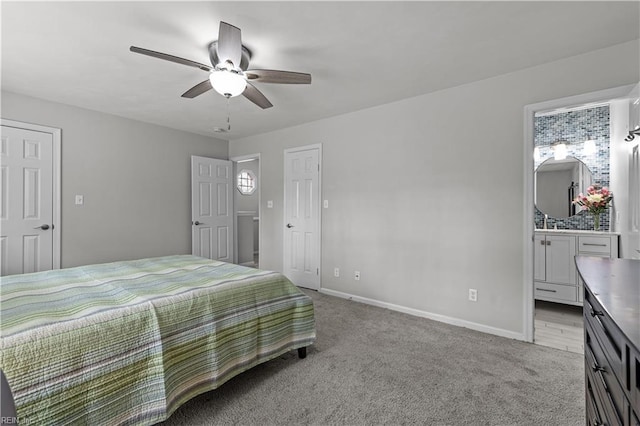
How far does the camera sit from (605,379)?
38.0 inches

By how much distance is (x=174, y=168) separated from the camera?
461 centimetres

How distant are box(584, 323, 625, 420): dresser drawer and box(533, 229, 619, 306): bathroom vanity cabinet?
2764 millimetres

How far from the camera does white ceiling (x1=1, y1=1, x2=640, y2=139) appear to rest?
1852mm

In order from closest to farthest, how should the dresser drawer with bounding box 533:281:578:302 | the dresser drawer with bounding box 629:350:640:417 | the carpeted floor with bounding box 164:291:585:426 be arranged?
1. the dresser drawer with bounding box 629:350:640:417
2. the carpeted floor with bounding box 164:291:585:426
3. the dresser drawer with bounding box 533:281:578:302

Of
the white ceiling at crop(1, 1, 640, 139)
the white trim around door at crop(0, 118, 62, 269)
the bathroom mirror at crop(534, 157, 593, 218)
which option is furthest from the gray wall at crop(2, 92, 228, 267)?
the bathroom mirror at crop(534, 157, 593, 218)

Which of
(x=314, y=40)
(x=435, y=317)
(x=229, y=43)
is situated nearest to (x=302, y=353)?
(x=435, y=317)

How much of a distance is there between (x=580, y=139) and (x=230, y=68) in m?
4.26

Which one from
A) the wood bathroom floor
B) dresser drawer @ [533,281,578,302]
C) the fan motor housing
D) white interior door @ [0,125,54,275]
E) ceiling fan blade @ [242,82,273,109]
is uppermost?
the fan motor housing

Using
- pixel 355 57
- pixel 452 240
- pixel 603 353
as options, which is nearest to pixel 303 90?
pixel 355 57

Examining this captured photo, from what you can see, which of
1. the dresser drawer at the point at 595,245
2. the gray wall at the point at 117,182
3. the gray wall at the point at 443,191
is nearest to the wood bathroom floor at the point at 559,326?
the gray wall at the point at 443,191

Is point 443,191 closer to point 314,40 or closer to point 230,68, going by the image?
point 314,40

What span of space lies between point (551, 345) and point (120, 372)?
3177 mm

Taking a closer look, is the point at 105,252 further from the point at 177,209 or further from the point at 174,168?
the point at 174,168

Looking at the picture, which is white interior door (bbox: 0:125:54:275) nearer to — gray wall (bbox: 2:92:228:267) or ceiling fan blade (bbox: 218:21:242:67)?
gray wall (bbox: 2:92:228:267)
